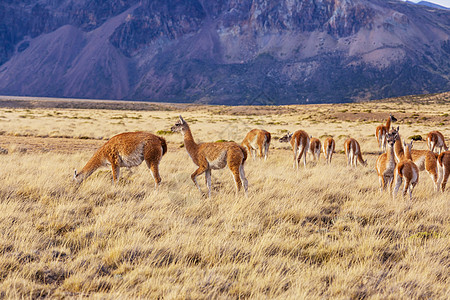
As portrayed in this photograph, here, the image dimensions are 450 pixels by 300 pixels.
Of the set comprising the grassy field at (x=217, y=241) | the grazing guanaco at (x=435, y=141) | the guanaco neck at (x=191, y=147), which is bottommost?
the grassy field at (x=217, y=241)

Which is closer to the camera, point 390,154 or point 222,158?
point 222,158

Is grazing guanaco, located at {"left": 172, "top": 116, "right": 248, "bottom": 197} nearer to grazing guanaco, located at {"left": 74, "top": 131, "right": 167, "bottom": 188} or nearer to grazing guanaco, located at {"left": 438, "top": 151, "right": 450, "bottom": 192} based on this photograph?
grazing guanaco, located at {"left": 74, "top": 131, "right": 167, "bottom": 188}

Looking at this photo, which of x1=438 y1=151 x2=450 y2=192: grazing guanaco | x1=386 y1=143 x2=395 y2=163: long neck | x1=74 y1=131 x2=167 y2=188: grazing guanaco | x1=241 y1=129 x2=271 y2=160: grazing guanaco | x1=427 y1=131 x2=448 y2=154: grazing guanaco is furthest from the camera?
x1=427 y1=131 x2=448 y2=154: grazing guanaco

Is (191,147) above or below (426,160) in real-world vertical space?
above

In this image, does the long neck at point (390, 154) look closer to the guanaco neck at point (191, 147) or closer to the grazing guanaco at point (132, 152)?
the guanaco neck at point (191, 147)

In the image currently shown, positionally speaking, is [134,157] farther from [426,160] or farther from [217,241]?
[426,160]

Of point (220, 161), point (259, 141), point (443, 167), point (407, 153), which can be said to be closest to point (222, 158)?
point (220, 161)

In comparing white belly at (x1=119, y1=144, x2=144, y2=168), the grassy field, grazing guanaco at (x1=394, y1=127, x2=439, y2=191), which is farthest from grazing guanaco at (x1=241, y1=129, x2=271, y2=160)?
white belly at (x1=119, y1=144, x2=144, y2=168)

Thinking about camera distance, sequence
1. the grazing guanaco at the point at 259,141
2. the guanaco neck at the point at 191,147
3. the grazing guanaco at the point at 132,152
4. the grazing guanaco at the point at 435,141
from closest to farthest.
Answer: the grazing guanaco at the point at 132,152, the guanaco neck at the point at 191,147, the grazing guanaco at the point at 259,141, the grazing guanaco at the point at 435,141

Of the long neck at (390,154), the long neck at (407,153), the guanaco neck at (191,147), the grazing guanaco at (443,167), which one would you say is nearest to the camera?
the long neck at (390,154)

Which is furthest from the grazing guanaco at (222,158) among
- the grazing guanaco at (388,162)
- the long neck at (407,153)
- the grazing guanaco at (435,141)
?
the grazing guanaco at (435,141)

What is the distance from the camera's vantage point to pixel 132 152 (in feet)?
31.7

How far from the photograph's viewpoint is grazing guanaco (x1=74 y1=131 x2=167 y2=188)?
9.66 m

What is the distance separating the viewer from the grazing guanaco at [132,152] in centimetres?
966
